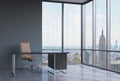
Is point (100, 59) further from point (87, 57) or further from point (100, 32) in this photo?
point (87, 57)

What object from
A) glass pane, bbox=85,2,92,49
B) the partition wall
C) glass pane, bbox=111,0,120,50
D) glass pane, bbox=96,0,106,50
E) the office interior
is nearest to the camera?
glass pane, bbox=111,0,120,50

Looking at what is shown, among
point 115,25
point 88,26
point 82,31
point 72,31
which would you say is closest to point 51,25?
point 72,31

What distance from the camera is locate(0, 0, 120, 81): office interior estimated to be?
26.9 ft

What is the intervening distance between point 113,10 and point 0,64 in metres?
4.82

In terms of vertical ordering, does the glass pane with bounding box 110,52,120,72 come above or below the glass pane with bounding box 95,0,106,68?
below

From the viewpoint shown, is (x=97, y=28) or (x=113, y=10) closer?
(x=113, y=10)

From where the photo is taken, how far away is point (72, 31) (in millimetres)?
10328

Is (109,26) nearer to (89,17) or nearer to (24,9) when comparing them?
(89,17)

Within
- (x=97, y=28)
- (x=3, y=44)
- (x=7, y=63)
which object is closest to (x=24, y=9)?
(x=3, y=44)

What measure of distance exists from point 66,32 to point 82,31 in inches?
31.4

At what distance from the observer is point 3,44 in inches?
354

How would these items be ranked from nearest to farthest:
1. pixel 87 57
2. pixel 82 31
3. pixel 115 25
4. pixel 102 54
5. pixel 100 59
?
pixel 115 25 < pixel 102 54 < pixel 100 59 < pixel 87 57 < pixel 82 31

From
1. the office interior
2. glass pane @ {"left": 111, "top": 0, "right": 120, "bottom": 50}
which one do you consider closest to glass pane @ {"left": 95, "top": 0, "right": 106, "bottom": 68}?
the office interior

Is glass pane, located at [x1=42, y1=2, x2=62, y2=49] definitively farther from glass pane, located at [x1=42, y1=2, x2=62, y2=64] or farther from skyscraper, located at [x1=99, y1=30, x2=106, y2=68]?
skyscraper, located at [x1=99, y1=30, x2=106, y2=68]
